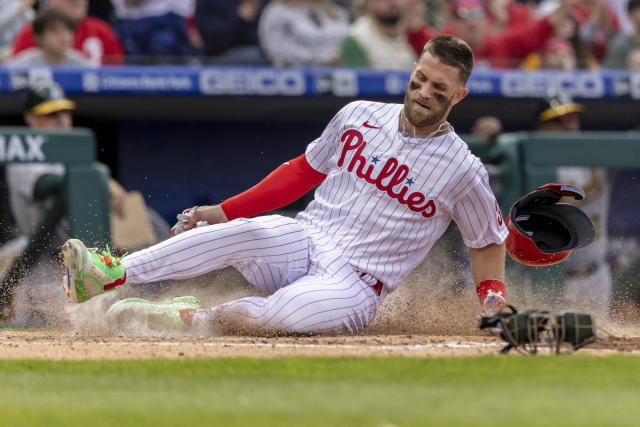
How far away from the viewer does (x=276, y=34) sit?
798cm

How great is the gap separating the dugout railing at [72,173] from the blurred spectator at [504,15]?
4.57 meters

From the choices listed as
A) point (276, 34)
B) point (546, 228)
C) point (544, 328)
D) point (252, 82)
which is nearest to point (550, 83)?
point (276, 34)

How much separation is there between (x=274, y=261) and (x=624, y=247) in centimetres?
333

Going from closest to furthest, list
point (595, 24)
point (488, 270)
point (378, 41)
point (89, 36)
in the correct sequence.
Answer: point (488, 270)
point (89, 36)
point (378, 41)
point (595, 24)

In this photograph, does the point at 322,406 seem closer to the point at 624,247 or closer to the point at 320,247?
the point at 320,247

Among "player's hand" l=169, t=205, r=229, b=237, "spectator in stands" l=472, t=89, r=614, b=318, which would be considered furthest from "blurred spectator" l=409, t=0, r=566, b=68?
"player's hand" l=169, t=205, r=229, b=237

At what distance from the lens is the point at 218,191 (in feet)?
25.3

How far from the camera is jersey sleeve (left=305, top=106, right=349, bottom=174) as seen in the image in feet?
15.5

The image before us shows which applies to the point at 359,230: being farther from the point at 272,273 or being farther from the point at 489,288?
the point at 489,288

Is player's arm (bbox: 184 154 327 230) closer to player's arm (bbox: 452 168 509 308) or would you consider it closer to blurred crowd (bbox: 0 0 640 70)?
player's arm (bbox: 452 168 509 308)

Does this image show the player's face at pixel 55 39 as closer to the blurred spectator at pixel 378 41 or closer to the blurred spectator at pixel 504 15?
the blurred spectator at pixel 378 41

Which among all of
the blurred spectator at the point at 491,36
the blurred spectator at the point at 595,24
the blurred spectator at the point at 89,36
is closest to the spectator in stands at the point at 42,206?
the blurred spectator at the point at 89,36

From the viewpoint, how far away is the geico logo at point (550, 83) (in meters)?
8.00

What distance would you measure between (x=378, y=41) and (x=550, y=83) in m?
1.39
